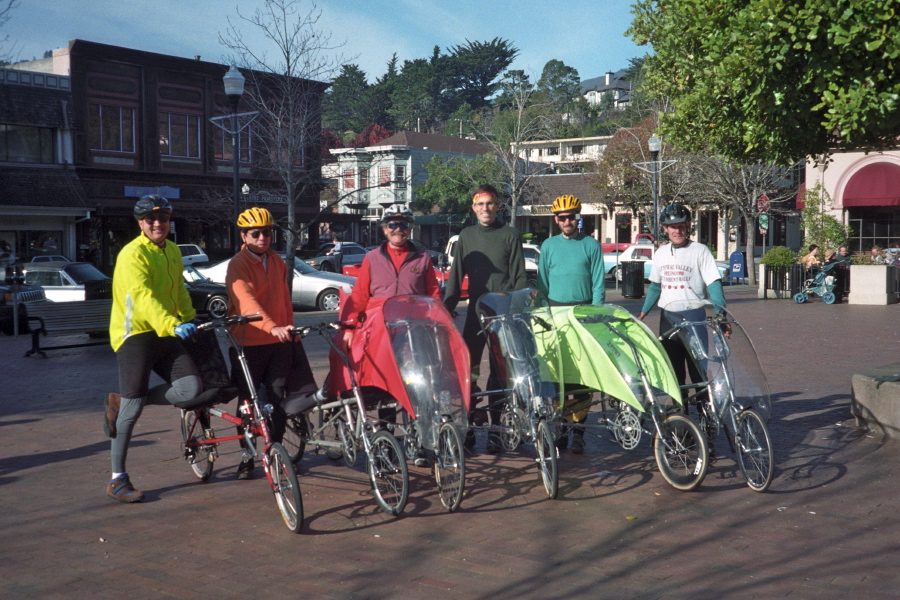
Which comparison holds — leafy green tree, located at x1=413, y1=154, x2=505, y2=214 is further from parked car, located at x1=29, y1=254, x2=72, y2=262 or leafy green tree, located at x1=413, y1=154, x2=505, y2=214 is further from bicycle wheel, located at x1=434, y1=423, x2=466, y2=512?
bicycle wheel, located at x1=434, y1=423, x2=466, y2=512

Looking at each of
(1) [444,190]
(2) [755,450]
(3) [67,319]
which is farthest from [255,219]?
(1) [444,190]

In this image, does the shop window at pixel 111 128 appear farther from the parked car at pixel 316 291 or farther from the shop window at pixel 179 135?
the parked car at pixel 316 291

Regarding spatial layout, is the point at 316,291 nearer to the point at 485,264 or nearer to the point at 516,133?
the point at 485,264

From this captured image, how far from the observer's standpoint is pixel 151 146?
39656 millimetres

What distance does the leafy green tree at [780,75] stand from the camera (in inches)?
271

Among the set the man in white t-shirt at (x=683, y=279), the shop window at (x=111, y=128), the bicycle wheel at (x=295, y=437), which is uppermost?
the shop window at (x=111, y=128)

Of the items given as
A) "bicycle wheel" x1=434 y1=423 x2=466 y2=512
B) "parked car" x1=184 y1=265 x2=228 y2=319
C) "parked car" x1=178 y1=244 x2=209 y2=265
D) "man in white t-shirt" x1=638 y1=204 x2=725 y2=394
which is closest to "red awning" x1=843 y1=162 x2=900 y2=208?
"parked car" x1=184 y1=265 x2=228 y2=319

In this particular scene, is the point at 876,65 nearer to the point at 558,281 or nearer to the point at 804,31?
the point at 804,31

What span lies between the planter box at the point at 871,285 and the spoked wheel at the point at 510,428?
737 inches

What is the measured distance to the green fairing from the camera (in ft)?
19.3

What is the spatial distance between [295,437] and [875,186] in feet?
98.1

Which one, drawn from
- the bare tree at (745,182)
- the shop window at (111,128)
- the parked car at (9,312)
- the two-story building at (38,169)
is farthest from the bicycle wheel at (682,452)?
the shop window at (111,128)

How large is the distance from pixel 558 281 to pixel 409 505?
7.91 feet

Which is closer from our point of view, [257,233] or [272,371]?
[257,233]
